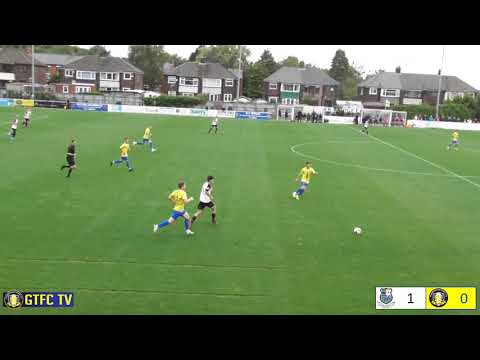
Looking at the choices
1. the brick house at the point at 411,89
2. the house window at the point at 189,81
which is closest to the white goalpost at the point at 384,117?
the brick house at the point at 411,89

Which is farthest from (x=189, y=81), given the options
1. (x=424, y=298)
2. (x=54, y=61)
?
(x=424, y=298)

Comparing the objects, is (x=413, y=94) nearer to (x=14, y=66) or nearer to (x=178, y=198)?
(x=14, y=66)

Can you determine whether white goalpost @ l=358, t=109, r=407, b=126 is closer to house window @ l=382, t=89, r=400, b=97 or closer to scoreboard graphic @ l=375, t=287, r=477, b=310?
house window @ l=382, t=89, r=400, b=97

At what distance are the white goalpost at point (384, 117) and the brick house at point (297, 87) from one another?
104ft

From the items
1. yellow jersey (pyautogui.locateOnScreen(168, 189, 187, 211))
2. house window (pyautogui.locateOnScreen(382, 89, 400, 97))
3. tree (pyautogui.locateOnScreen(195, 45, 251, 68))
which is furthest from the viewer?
tree (pyautogui.locateOnScreen(195, 45, 251, 68))

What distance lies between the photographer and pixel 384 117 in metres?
79.3

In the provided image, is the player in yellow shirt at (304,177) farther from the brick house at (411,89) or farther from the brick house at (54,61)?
the brick house at (54,61)

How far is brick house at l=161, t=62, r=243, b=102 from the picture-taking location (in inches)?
4439

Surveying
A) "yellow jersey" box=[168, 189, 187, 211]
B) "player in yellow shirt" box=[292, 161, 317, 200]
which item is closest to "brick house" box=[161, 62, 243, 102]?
"player in yellow shirt" box=[292, 161, 317, 200]

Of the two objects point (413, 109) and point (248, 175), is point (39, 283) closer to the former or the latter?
point (248, 175)

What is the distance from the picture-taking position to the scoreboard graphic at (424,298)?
466 inches

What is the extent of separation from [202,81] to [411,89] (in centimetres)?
4293

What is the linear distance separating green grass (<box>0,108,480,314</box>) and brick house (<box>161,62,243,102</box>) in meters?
78.9
